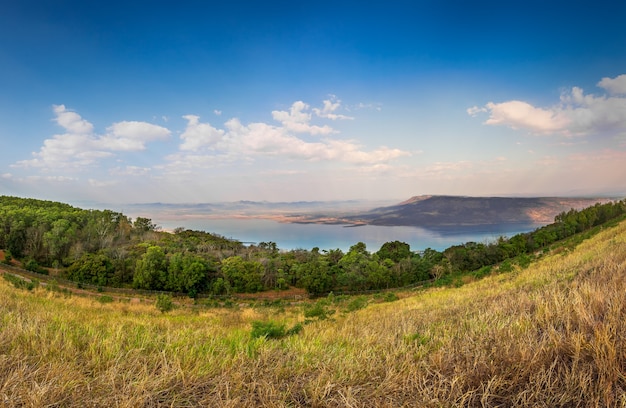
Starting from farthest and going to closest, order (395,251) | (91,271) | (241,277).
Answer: (395,251) < (241,277) < (91,271)

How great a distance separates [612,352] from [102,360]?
3260 millimetres

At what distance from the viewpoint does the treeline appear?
3988 cm

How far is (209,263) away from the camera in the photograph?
43781 mm

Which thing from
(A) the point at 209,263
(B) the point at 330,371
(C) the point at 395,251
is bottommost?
(C) the point at 395,251

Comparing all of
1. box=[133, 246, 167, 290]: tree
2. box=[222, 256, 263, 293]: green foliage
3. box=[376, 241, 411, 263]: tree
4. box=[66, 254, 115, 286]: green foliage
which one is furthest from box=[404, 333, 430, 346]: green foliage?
box=[376, 241, 411, 263]: tree

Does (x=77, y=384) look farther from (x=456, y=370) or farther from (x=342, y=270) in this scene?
(x=342, y=270)

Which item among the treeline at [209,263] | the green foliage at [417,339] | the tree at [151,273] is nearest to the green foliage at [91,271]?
the treeline at [209,263]

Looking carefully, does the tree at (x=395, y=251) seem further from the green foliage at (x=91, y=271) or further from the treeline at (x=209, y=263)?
the green foliage at (x=91, y=271)

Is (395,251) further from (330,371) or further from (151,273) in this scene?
(330,371)

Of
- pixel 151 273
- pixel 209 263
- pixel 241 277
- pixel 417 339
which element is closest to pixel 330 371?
pixel 417 339

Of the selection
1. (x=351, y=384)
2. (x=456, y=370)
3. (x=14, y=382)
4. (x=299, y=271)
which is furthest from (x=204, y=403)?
(x=299, y=271)

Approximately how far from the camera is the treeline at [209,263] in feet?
131

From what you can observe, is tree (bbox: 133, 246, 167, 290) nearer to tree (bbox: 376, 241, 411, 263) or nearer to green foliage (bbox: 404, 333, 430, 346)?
tree (bbox: 376, 241, 411, 263)

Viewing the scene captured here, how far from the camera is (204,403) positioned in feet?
5.53
